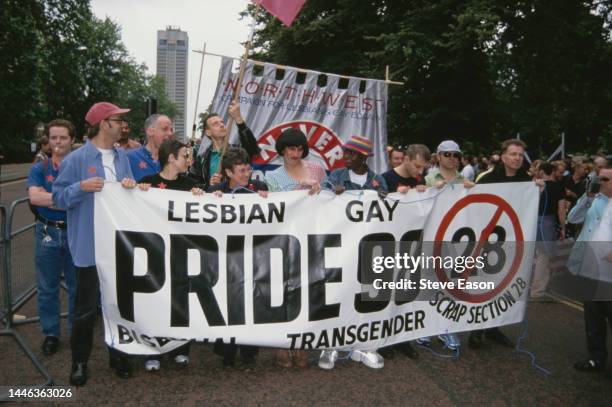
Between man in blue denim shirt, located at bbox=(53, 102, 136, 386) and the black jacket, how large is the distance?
124cm

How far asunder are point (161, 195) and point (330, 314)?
1662 mm

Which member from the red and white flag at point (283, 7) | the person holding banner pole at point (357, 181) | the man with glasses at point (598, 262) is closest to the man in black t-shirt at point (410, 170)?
the person holding banner pole at point (357, 181)

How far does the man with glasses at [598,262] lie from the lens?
4.44 meters

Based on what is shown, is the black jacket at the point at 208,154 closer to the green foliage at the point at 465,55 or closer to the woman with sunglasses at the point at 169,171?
the woman with sunglasses at the point at 169,171

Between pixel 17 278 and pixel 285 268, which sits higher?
pixel 285 268

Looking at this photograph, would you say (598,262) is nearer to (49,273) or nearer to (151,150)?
(151,150)

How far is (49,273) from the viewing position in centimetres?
475

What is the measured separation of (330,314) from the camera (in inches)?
169

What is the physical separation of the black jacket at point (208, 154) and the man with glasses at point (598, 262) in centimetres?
324

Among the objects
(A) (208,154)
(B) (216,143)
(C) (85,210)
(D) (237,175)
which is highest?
(B) (216,143)

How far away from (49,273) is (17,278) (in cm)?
132

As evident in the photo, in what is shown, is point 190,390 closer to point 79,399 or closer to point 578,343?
point 79,399

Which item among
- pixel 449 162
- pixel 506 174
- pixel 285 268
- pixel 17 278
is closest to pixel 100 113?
pixel 285 268

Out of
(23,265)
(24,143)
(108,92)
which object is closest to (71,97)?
(24,143)
